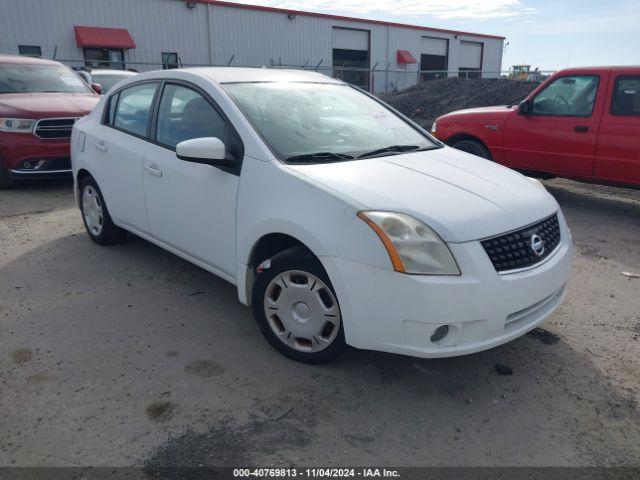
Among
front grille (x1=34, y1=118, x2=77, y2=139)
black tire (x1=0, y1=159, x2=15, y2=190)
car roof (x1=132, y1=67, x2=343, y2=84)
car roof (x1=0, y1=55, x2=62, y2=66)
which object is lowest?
black tire (x1=0, y1=159, x2=15, y2=190)

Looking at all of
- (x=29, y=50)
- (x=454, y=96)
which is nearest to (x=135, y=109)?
(x=454, y=96)

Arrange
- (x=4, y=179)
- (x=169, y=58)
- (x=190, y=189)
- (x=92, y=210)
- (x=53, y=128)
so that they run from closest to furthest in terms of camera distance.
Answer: (x=190, y=189) < (x=92, y=210) < (x=53, y=128) < (x=4, y=179) < (x=169, y=58)

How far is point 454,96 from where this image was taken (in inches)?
781

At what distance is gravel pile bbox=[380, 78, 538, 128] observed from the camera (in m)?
17.9

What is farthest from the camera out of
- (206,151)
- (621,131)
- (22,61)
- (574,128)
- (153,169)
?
(22,61)

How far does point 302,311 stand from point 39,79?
7.43m

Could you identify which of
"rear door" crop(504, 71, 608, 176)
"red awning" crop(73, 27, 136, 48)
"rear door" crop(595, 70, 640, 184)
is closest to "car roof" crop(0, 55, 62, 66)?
"rear door" crop(504, 71, 608, 176)

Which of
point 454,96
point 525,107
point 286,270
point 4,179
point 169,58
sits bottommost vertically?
point 4,179

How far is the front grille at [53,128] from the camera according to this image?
720 cm

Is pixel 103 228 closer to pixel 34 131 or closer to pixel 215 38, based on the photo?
pixel 34 131

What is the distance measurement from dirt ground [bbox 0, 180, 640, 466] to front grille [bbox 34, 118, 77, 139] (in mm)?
3533

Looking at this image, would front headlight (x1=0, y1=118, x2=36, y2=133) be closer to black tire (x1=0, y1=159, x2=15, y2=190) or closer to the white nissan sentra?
black tire (x1=0, y1=159, x2=15, y2=190)

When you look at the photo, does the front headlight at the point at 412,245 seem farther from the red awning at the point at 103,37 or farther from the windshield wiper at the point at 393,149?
the red awning at the point at 103,37

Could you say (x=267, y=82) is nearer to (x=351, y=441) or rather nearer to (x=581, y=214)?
(x=351, y=441)
